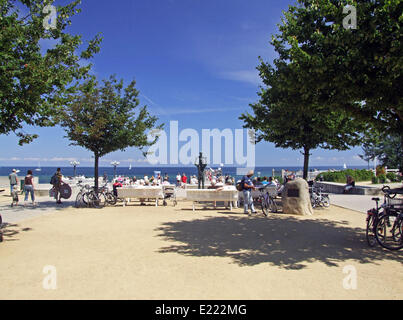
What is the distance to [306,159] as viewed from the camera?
17906 millimetres

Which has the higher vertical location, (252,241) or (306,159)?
(306,159)

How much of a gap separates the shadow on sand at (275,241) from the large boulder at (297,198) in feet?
4.36

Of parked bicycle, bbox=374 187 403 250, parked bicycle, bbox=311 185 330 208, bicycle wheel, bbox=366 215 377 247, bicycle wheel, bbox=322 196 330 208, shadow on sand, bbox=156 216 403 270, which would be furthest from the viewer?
bicycle wheel, bbox=322 196 330 208

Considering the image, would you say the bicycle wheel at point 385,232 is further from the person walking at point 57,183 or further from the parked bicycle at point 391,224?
the person walking at point 57,183

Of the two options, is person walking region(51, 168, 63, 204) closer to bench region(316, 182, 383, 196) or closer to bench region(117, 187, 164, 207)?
bench region(117, 187, 164, 207)

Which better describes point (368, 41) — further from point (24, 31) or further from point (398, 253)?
point (24, 31)

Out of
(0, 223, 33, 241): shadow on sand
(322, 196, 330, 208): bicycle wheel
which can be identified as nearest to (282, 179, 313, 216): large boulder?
(322, 196, 330, 208): bicycle wheel

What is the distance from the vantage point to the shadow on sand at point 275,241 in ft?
19.8

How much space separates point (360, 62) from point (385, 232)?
373cm

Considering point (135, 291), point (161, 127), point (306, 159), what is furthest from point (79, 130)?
point (306, 159)

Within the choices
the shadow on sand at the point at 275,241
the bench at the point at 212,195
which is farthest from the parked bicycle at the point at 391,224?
the bench at the point at 212,195

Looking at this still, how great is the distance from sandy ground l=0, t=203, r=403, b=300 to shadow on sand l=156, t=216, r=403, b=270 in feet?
0.07

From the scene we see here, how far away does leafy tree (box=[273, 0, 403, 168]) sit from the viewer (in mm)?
6211
